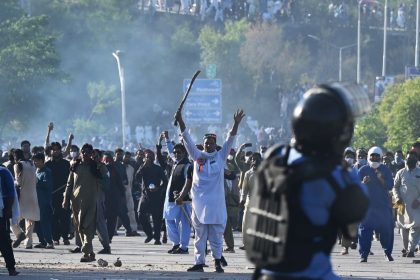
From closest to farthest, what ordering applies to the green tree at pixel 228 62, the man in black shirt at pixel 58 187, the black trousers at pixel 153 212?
1. the man in black shirt at pixel 58 187
2. the black trousers at pixel 153 212
3. the green tree at pixel 228 62

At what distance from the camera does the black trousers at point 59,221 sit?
24594 millimetres

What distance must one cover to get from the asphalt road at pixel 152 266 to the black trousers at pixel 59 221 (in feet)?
1.90

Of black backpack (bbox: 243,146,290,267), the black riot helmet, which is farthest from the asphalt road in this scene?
the black riot helmet

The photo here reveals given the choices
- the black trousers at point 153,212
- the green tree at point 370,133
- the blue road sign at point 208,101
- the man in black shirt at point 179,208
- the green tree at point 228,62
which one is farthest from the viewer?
the green tree at point 228,62

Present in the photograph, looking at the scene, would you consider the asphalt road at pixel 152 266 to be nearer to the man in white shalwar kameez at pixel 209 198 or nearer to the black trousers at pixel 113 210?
the man in white shalwar kameez at pixel 209 198

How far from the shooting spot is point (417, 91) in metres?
53.3

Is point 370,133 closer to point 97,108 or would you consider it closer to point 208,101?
point 208,101

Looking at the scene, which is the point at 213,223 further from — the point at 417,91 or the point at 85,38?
the point at 85,38

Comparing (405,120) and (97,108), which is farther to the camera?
(97,108)

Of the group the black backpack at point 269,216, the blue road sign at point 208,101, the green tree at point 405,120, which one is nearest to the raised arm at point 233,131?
the black backpack at point 269,216

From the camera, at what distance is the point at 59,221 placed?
24703 mm

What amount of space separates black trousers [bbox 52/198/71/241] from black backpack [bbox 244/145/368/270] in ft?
54.2

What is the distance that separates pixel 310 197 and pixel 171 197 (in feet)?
46.1

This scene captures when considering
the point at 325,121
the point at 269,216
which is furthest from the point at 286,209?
the point at 325,121
